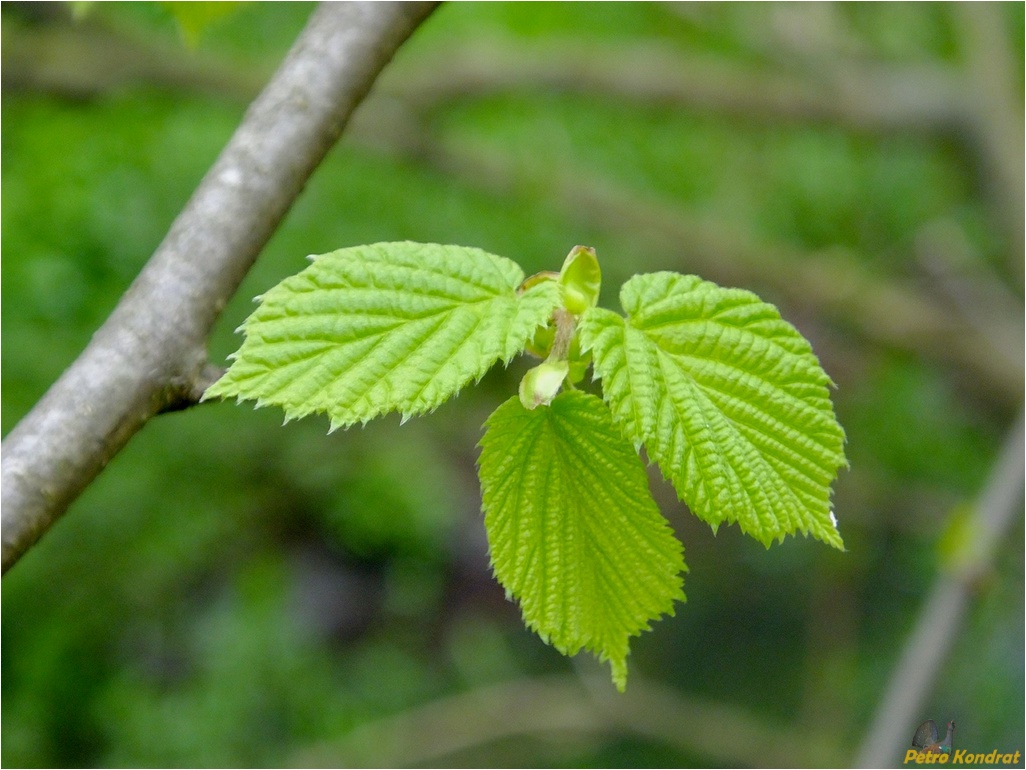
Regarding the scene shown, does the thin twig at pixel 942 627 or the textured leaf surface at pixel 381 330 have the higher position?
the textured leaf surface at pixel 381 330

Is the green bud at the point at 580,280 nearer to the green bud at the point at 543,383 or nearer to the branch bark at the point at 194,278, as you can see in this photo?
the green bud at the point at 543,383

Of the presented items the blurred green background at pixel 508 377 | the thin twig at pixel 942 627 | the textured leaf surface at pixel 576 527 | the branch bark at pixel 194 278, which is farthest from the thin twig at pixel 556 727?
the branch bark at pixel 194 278

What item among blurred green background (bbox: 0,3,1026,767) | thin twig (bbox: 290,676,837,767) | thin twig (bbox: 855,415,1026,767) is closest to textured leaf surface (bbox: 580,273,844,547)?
thin twig (bbox: 855,415,1026,767)

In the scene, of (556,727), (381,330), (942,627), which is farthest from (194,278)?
(556,727)

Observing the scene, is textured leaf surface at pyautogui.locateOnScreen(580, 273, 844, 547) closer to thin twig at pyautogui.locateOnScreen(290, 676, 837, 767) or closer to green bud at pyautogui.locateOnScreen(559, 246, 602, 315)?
green bud at pyautogui.locateOnScreen(559, 246, 602, 315)

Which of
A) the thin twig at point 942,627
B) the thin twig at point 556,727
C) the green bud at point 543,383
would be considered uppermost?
the green bud at point 543,383

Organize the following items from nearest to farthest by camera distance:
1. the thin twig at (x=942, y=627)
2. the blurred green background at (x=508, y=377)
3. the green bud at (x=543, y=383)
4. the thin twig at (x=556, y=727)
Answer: the green bud at (x=543, y=383), the thin twig at (x=942, y=627), the blurred green background at (x=508, y=377), the thin twig at (x=556, y=727)
